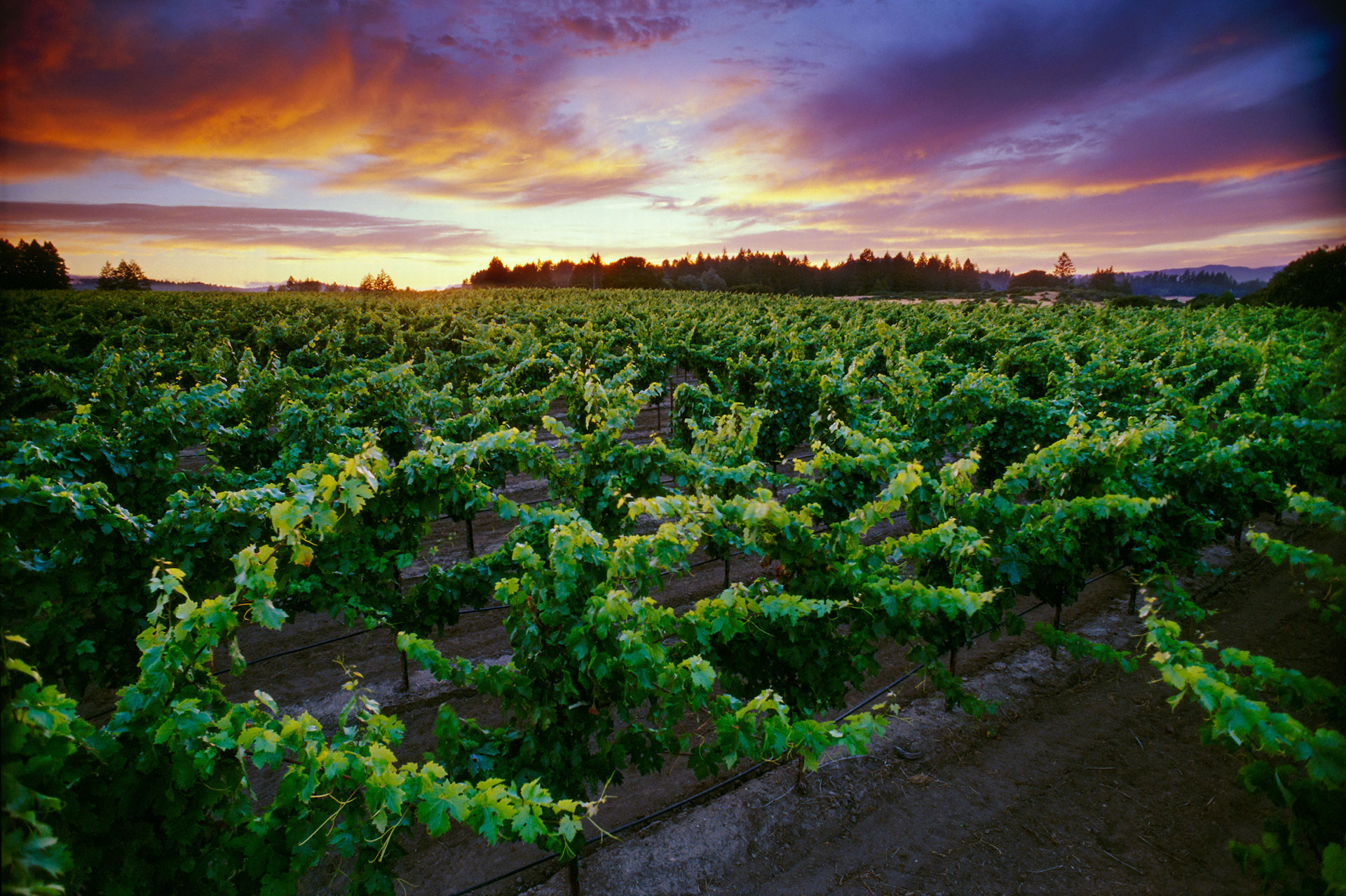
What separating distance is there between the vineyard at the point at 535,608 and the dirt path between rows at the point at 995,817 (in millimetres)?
310

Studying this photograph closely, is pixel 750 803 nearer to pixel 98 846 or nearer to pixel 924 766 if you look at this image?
pixel 924 766

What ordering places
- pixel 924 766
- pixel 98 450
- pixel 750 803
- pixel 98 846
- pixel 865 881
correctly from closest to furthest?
1. pixel 98 846
2. pixel 865 881
3. pixel 750 803
4. pixel 924 766
5. pixel 98 450

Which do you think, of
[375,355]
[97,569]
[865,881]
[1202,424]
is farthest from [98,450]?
[375,355]

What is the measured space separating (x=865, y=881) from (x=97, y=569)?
25.1 ft

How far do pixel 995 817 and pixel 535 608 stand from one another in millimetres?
4906

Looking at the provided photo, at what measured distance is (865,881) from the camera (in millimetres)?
4781

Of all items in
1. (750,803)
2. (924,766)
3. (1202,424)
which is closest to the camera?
(750,803)

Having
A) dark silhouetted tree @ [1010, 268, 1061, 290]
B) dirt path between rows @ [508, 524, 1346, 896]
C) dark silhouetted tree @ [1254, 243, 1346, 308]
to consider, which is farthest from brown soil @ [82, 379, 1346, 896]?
dark silhouetted tree @ [1010, 268, 1061, 290]

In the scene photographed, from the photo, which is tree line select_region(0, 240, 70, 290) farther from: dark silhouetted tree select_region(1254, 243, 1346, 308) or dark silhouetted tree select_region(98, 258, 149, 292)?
dark silhouetted tree select_region(1254, 243, 1346, 308)

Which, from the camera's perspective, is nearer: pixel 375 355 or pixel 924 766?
pixel 924 766

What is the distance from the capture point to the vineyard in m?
3.09

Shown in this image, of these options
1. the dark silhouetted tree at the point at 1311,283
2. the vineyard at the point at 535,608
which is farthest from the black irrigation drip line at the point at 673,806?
the dark silhouetted tree at the point at 1311,283

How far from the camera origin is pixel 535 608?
13.9 ft

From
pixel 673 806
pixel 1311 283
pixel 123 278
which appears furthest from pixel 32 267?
pixel 1311 283
